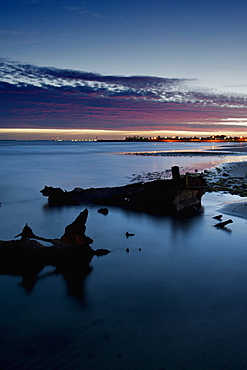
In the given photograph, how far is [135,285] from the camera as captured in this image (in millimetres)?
6590

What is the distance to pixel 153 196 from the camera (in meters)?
14.1

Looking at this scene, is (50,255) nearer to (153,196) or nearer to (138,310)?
(138,310)

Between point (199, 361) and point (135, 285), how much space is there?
2495 mm

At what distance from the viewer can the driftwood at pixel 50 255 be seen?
709 cm


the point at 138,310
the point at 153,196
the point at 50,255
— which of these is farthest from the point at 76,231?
the point at 153,196

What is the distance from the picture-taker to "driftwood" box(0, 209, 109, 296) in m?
7.09

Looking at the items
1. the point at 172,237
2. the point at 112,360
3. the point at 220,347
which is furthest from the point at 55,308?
the point at 172,237

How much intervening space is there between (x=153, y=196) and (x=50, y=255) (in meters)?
7.37

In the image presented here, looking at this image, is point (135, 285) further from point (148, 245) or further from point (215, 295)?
point (148, 245)

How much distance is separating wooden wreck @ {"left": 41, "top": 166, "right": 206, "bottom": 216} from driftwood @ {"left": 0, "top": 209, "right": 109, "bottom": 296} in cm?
615

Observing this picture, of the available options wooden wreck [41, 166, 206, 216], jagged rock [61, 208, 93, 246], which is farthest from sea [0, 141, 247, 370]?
wooden wreck [41, 166, 206, 216]

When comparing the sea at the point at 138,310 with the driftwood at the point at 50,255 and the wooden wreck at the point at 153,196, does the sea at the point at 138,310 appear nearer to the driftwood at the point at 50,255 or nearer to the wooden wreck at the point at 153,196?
the driftwood at the point at 50,255

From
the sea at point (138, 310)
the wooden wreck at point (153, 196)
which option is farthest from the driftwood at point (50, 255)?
the wooden wreck at point (153, 196)

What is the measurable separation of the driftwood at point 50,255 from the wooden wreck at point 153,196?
6152 millimetres
